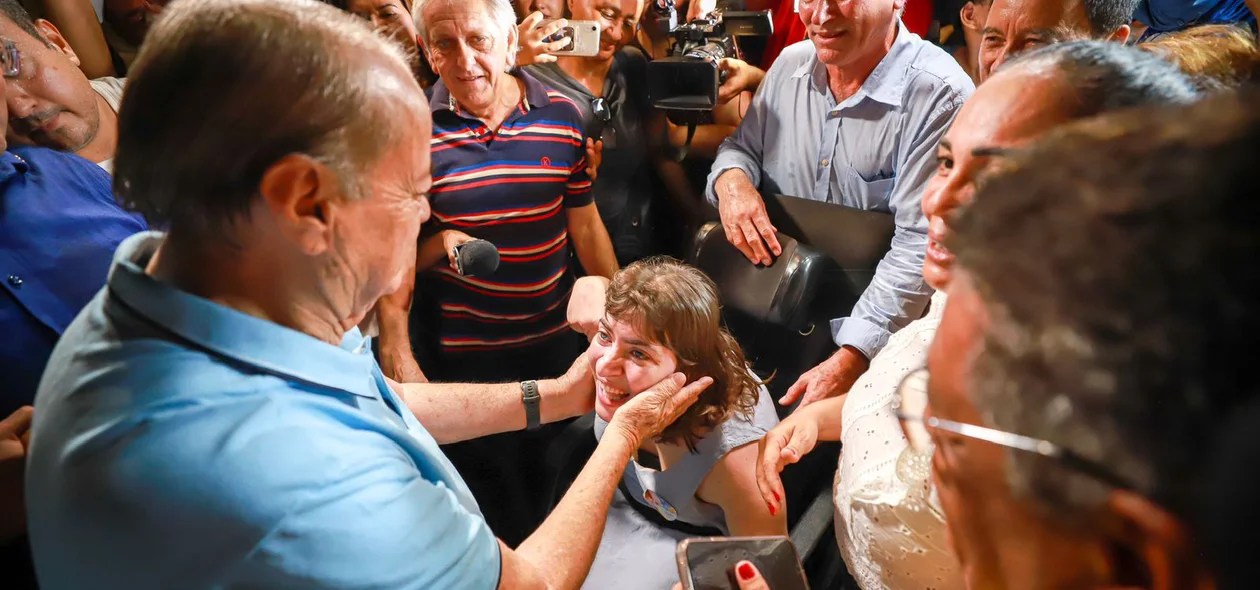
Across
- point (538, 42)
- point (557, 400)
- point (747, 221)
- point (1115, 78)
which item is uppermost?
point (1115, 78)

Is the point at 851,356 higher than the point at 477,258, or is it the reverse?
the point at 477,258

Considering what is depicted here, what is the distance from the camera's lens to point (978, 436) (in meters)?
0.48

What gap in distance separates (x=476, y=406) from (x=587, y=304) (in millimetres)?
422

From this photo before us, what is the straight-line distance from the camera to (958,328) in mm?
492

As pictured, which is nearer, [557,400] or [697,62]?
[557,400]

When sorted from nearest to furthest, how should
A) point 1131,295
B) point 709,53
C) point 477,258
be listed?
point 1131,295 < point 477,258 < point 709,53

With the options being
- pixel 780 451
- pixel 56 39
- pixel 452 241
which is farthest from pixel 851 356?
pixel 56 39

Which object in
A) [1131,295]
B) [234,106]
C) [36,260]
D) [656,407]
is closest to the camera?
[1131,295]

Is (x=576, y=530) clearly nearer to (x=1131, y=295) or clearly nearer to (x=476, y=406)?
(x=476, y=406)

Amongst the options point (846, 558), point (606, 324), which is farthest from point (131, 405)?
point (846, 558)

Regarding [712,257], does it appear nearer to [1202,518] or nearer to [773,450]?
[773,450]

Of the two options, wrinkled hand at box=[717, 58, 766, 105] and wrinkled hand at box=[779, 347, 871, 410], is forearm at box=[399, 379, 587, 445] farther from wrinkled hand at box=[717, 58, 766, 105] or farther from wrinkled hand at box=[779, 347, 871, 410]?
wrinkled hand at box=[717, 58, 766, 105]

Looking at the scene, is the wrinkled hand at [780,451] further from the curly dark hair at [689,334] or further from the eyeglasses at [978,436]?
the eyeglasses at [978,436]

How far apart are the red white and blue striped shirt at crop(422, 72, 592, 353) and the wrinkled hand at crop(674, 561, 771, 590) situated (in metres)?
1.09
